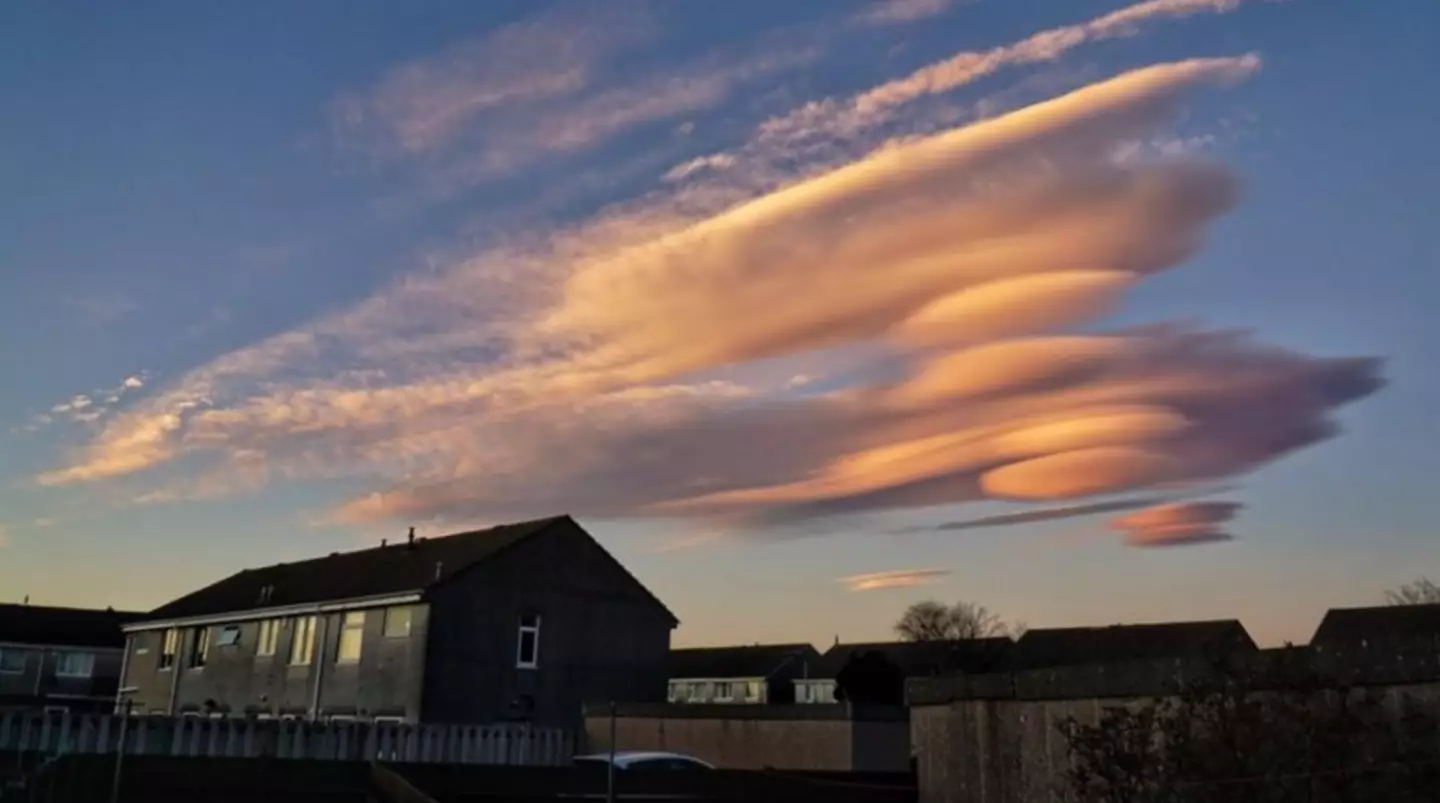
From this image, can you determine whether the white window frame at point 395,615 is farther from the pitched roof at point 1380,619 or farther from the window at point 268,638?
the pitched roof at point 1380,619

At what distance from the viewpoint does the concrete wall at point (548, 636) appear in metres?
34.5

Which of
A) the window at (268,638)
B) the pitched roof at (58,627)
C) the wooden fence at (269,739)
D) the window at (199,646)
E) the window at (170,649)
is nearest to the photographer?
the wooden fence at (269,739)

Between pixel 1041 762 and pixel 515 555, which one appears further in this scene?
pixel 515 555

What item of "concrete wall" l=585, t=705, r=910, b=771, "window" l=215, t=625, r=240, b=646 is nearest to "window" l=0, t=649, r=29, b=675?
"window" l=215, t=625, r=240, b=646

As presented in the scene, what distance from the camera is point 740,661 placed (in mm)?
87688

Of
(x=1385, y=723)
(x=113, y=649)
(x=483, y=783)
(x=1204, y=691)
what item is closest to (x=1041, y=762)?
(x=1204, y=691)

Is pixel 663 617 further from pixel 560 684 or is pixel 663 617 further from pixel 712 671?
pixel 712 671

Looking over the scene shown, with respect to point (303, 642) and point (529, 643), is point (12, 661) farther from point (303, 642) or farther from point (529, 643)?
point (529, 643)

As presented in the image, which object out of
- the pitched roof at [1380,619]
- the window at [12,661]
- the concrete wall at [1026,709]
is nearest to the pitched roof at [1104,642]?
the pitched roof at [1380,619]

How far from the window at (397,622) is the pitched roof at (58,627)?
28.6 meters

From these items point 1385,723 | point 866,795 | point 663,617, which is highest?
point 663,617

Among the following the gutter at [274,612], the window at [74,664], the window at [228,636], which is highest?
the gutter at [274,612]

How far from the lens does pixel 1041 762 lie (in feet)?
23.0

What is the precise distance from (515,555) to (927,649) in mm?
50634
